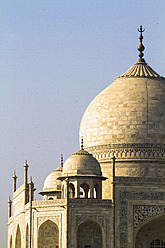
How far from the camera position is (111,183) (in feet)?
118

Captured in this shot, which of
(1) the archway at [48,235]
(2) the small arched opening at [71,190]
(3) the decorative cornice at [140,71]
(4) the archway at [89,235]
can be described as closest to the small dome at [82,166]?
(2) the small arched opening at [71,190]

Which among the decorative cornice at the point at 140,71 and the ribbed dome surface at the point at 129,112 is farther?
the decorative cornice at the point at 140,71

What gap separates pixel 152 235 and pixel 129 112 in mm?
6118

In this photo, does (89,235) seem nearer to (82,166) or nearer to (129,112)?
(82,166)

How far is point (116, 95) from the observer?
40469 mm

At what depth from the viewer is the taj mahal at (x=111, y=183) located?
35.5m

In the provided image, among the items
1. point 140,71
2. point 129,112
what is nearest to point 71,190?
point 129,112

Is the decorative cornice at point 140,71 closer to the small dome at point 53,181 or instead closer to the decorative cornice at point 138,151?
the decorative cornice at point 138,151

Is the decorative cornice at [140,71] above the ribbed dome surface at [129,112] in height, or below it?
above

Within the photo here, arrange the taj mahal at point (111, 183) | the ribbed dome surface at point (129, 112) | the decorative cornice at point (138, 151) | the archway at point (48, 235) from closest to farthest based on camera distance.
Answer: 1. the taj mahal at point (111, 183)
2. the archway at point (48, 235)
3. the decorative cornice at point (138, 151)
4. the ribbed dome surface at point (129, 112)

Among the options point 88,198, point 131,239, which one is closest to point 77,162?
point 88,198

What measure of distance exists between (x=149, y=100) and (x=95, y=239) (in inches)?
302

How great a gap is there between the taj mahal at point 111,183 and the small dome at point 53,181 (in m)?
0.06

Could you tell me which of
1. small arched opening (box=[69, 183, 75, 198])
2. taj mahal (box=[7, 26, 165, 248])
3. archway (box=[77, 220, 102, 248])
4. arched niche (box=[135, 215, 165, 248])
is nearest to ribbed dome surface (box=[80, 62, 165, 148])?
taj mahal (box=[7, 26, 165, 248])
